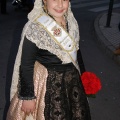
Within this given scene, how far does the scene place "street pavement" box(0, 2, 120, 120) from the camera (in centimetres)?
450

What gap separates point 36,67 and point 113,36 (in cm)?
516

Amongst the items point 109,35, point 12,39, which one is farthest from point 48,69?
point 109,35

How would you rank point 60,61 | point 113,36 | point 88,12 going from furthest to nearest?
point 88,12 < point 113,36 < point 60,61

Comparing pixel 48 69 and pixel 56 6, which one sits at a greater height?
pixel 56 6

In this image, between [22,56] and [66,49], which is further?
[66,49]

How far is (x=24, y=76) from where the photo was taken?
6.80 feet

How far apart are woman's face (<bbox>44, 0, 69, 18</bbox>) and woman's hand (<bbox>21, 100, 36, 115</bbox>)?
2.34 ft

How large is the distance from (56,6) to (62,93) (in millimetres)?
716

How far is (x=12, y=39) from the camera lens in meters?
6.90

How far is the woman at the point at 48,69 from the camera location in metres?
2.07

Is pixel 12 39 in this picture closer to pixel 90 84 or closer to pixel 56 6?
pixel 90 84

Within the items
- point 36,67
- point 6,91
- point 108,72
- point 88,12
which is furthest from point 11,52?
point 88,12

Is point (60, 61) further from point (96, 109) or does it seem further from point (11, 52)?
point (11, 52)

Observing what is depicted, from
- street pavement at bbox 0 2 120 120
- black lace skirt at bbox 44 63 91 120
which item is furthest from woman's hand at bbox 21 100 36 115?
street pavement at bbox 0 2 120 120
